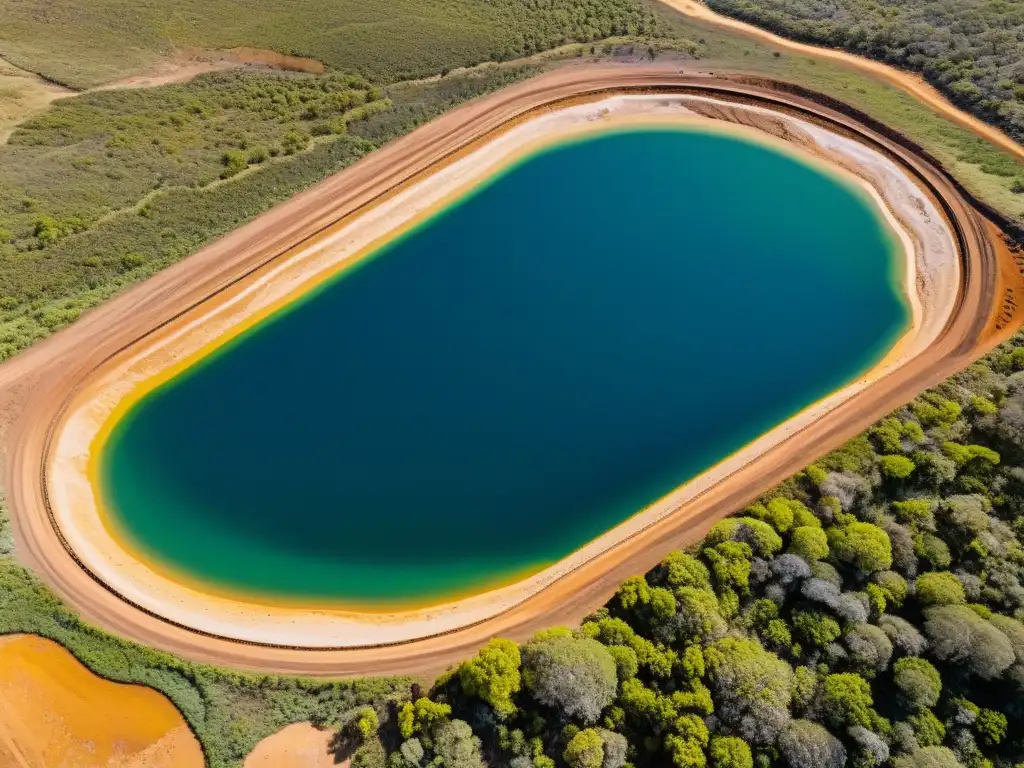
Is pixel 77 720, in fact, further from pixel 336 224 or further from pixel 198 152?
pixel 198 152

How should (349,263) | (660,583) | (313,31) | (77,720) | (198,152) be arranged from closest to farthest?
(77,720) → (660,583) → (349,263) → (198,152) → (313,31)

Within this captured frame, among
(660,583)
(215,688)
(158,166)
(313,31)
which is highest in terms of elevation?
(313,31)

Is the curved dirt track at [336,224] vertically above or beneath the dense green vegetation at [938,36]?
beneath

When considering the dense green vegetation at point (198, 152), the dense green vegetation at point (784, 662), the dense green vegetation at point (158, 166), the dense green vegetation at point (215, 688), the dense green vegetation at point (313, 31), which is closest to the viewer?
the dense green vegetation at point (784, 662)

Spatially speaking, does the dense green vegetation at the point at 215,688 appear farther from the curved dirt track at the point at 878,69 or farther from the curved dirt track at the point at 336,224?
the curved dirt track at the point at 878,69

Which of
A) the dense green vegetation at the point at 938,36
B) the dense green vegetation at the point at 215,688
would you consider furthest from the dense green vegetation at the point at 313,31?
the dense green vegetation at the point at 215,688

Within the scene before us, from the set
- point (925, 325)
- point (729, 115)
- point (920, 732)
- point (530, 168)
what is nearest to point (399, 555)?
point (920, 732)

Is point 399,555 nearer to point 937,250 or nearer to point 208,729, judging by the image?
point 208,729

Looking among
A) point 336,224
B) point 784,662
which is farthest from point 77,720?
point 336,224
